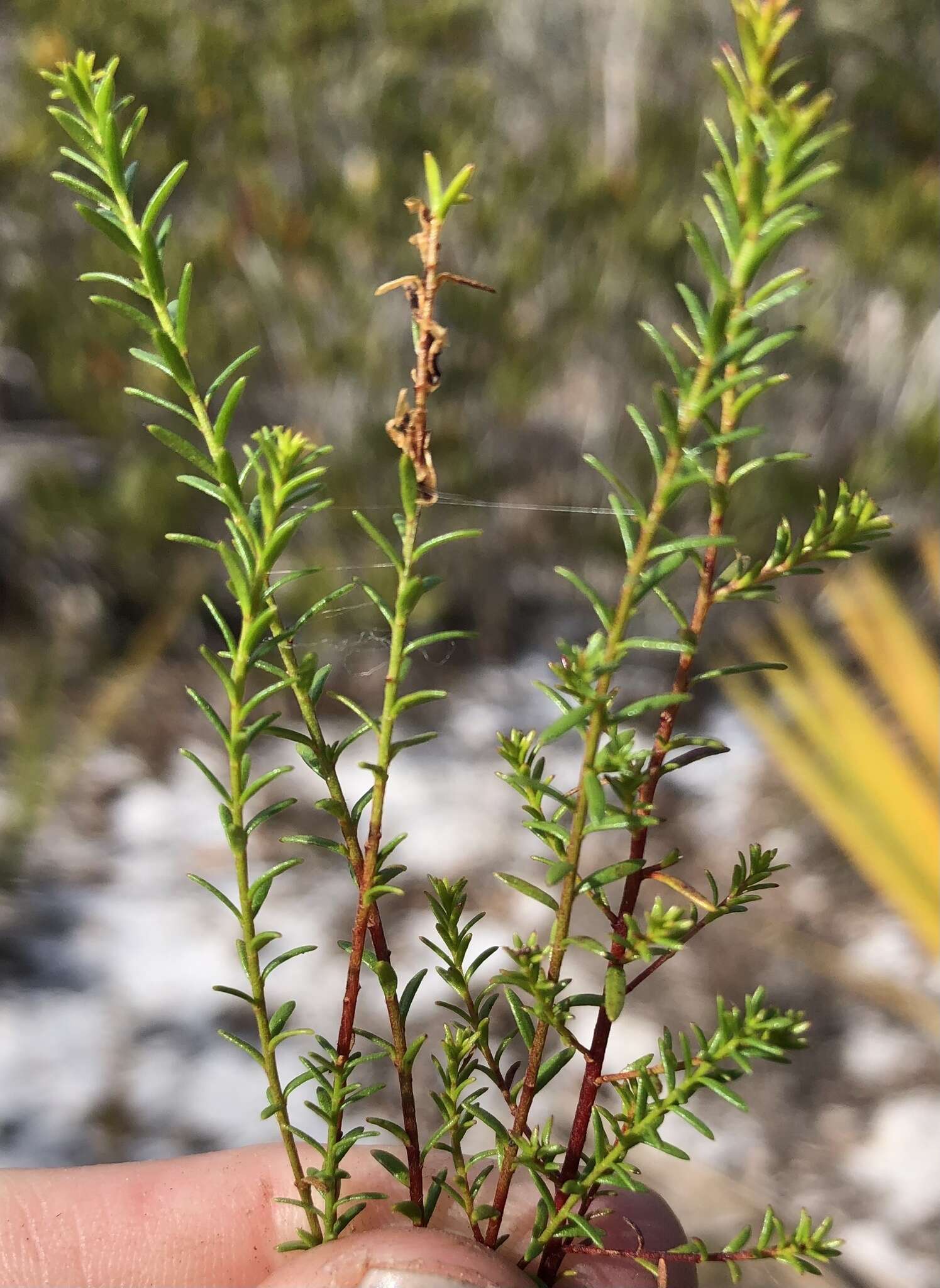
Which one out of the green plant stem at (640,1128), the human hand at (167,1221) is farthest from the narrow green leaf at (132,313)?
the human hand at (167,1221)

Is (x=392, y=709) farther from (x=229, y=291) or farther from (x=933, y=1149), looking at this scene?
(x=229, y=291)

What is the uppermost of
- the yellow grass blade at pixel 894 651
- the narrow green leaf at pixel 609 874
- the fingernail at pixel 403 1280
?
the yellow grass blade at pixel 894 651

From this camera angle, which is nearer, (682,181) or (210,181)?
(210,181)

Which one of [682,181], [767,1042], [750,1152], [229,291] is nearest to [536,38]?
[682,181]

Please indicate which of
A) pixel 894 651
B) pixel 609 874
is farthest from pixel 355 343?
pixel 609 874

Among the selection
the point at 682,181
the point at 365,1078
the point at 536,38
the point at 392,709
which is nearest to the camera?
the point at 392,709

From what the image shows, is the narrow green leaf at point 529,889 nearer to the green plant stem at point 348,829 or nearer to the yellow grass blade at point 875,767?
the green plant stem at point 348,829

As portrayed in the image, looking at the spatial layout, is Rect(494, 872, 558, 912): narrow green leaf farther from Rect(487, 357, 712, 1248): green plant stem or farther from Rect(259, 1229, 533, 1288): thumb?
Rect(259, 1229, 533, 1288): thumb

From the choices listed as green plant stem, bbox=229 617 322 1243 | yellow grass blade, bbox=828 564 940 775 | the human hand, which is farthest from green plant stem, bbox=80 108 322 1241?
yellow grass blade, bbox=828 564 940 775

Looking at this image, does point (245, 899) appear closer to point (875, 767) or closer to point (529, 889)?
point (529, 889)
